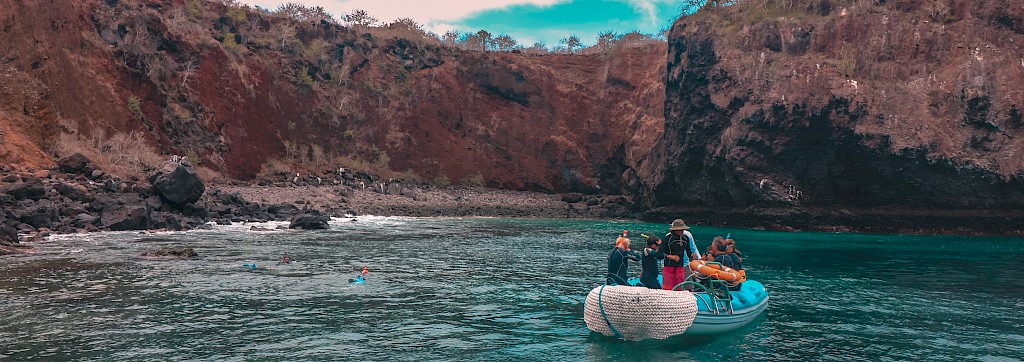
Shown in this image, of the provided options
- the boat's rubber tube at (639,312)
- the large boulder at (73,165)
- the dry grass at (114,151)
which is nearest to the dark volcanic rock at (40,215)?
the large boulder at (73,165)

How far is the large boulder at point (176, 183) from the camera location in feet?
119

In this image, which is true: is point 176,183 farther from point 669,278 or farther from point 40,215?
point 669,278

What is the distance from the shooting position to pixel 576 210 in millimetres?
63625

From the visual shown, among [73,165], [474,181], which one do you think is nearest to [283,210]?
[73,165]

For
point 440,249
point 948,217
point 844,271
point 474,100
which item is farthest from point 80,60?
point 948,217

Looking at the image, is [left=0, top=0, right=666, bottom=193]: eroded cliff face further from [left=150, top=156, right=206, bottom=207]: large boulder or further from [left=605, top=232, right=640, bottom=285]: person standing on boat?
[left=605, top=232, right=640, bottom=285]: person standing on boat

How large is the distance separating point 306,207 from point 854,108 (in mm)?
36580

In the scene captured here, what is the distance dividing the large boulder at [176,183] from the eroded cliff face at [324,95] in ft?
41.4

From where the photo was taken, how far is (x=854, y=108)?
152 feet

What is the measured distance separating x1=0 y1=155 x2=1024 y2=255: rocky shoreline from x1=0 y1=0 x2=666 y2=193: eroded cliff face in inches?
226

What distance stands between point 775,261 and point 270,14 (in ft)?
221

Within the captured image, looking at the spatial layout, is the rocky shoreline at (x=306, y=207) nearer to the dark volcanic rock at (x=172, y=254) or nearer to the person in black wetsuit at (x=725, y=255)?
the dark volcanic rock at (x=172, y=254)

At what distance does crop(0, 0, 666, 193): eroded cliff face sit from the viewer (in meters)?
51.6

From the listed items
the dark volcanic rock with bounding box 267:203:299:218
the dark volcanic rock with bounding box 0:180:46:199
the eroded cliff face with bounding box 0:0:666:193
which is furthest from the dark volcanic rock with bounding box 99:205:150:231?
the eroded cliff face with bounding box 0:0:666:193
